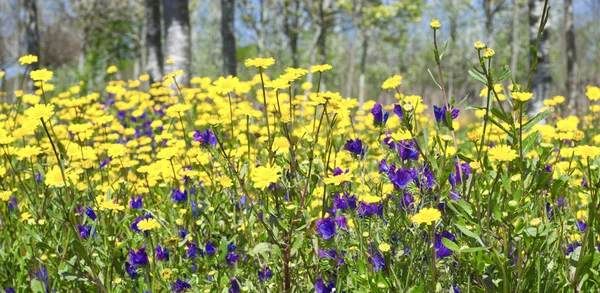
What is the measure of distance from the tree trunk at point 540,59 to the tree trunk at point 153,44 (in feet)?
17.8

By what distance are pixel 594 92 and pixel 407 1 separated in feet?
42.0

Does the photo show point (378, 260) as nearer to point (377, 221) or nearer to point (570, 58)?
point (377, 221)

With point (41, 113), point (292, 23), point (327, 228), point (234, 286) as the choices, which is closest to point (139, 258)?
point (234, 286)

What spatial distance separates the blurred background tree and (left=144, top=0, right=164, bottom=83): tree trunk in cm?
2

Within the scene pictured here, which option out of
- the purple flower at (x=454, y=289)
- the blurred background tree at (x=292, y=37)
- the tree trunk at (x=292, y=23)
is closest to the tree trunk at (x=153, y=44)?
the blurred background tree at (x=292, y=37)

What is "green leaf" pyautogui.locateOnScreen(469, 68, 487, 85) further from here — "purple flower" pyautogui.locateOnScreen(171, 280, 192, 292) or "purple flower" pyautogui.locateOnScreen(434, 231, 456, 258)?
"purple flower" pyautogui.locateOnScreen(171, 280, 192, 292)

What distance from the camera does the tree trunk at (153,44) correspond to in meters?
8.15

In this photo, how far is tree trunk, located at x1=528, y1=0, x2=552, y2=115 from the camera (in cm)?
720

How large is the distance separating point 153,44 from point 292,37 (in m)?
5.96

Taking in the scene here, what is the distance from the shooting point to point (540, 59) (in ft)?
24.3

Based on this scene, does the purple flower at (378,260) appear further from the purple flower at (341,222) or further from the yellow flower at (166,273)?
the yellow flower at (166,273)

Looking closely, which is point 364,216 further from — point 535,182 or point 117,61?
point 117,61

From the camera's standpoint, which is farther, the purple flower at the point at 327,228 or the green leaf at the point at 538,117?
the purple flower at the point at 327,228

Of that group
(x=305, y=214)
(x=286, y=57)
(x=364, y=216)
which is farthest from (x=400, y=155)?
(x=286, y=57)
